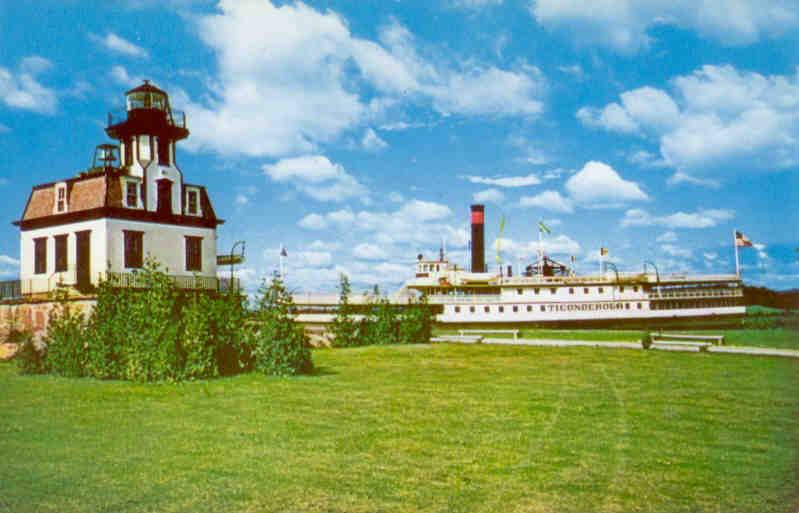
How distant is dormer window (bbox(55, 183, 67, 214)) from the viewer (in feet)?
95.5

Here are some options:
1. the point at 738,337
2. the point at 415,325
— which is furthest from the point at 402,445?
the point at 738,337

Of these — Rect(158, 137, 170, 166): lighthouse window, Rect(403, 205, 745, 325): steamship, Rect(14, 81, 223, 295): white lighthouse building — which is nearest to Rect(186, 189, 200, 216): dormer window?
Rect(14, 81, 223, 295): white lighthouse building

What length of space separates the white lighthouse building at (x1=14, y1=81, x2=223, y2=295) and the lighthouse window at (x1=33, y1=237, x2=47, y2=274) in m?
0.05

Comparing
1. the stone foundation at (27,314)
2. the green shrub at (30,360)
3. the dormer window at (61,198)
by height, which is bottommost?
the green shrub at (30,360)

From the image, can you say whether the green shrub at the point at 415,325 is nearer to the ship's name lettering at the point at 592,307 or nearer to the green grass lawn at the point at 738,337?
the green grass lawn at the point at 738,337

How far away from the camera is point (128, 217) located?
2861 centimetres

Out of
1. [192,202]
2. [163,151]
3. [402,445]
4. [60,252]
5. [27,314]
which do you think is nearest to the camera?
[402,445]

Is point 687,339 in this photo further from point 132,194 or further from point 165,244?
point 132,194

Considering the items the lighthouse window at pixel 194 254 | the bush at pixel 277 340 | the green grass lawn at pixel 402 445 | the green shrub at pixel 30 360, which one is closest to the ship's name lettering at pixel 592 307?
the lighthouse window at pixel 194 254

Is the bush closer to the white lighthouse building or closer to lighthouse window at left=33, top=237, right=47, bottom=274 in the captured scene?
the white lighthouse building

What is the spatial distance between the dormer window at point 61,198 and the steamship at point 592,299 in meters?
29.7

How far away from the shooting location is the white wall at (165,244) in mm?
27875

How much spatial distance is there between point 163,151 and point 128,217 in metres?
4.28

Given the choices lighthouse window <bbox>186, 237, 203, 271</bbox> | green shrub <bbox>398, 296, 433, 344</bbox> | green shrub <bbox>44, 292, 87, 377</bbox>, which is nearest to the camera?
green shrub <bbox>44, 292, 87, 377</bbox>
